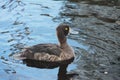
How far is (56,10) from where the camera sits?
53.7 ft

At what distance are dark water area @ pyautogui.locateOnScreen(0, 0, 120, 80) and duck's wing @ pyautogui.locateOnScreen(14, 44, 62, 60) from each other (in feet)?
1.06

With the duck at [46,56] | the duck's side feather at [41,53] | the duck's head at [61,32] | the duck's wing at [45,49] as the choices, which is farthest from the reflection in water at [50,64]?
the duck's head at [61,32]

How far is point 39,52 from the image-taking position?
1230 centimetres

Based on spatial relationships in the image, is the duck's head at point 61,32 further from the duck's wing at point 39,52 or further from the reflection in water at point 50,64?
the reflection in water at point 50,64

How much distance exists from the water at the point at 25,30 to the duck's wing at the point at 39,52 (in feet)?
1.12

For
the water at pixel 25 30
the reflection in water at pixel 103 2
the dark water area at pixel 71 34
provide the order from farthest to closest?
the reflection in water at pixel 103 2
the dark water area at pixel 71 34
the water at pixel 25 30

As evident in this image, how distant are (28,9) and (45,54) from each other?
432 centimetres

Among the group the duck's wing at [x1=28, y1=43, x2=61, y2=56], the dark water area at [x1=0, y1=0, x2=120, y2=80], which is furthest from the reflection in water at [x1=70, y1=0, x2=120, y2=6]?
the duck's wing at [x1=28, y1=43, x2=61, y2=56]

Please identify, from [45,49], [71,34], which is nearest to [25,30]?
[71,34]

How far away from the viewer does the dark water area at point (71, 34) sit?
11477 mm

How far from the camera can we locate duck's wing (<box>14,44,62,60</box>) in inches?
484

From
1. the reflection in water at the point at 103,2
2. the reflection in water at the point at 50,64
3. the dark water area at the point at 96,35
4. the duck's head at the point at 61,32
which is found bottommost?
the reflection in water at the point at 50,64

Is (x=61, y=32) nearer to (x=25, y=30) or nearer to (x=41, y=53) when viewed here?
(x=41, y=53)

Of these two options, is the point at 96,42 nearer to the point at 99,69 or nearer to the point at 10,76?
the point at 99,69
